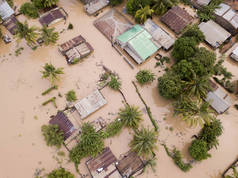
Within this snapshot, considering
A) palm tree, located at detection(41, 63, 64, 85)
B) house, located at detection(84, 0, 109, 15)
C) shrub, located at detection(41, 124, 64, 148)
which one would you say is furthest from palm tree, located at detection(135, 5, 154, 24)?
shrub, located at detection(41, 124, 64, 148)

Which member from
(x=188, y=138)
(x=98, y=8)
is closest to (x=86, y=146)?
(x=188, y=138)

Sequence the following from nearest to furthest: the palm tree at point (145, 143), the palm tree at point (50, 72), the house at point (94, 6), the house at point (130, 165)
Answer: the palm tree at point (145, 143) < the house at point (130, 165) < the palm tree at point (50, 72) < the house at point (94, 6)

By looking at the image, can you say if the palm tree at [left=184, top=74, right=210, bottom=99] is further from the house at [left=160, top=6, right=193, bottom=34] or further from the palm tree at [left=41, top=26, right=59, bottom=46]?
the palm tree at [left=41, top=26, right=59, bottom=46]

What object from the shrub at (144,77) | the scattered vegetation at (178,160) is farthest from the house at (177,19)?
the scattered vegetation at (178,160)

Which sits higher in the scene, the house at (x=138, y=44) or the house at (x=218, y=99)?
the house at (x=138, y=44)

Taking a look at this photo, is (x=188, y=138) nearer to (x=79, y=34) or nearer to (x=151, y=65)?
(x=151, y=65)

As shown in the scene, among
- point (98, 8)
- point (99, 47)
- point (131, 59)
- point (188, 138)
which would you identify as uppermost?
point (98, 8)

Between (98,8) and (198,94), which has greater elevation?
(98,8)

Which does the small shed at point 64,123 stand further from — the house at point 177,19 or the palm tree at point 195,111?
the house at point 177,19
